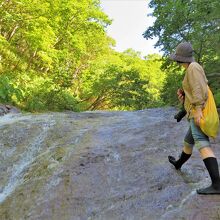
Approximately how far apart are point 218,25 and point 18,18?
10.5 meters

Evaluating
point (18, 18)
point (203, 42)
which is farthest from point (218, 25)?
point (18, 18)

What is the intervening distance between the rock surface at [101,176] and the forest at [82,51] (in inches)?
150

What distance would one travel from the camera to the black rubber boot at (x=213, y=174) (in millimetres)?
4039

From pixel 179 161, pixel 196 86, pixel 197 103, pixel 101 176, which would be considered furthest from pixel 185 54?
pixel 101 176

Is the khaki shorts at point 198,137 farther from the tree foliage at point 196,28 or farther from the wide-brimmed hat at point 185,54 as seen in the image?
the tree foliage at point 196,28

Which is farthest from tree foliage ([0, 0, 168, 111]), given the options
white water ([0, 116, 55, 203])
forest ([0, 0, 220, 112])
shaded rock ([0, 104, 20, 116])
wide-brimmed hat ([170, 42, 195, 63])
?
wide-brimmed hat ([170, 42, 195, 63])

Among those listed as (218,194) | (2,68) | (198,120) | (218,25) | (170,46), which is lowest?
(2,68)

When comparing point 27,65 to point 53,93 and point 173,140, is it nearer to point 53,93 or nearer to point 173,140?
point 53,93

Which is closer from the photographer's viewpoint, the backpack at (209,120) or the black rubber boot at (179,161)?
the backpack at (209,120)

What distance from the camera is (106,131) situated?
321 inches

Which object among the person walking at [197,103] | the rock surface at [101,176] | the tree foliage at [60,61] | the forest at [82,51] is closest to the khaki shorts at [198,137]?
the person walking at [197,103]

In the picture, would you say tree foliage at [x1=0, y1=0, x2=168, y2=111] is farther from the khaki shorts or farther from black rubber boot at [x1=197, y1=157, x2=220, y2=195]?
black rubber boot at [x1=197, y1=157, x2=220, y2=195]

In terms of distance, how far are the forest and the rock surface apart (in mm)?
3806

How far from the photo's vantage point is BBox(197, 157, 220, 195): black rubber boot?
13.3 feet
